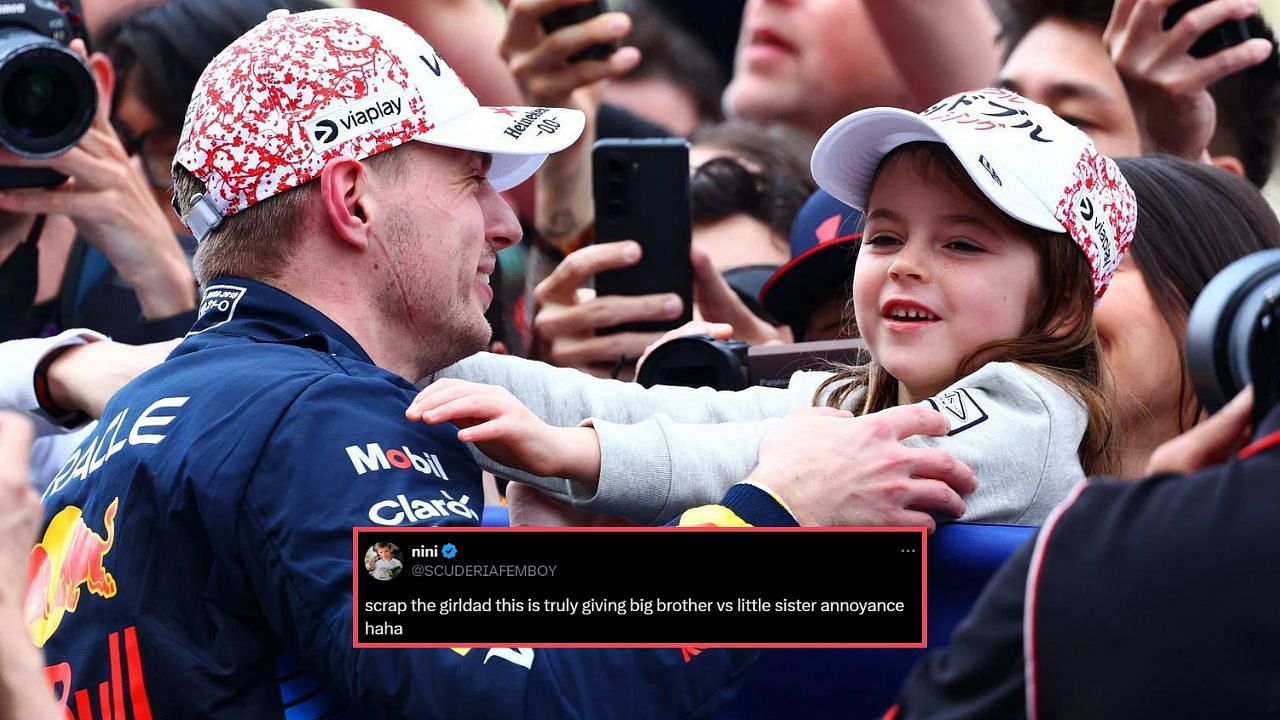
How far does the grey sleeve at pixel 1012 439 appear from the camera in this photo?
240cm

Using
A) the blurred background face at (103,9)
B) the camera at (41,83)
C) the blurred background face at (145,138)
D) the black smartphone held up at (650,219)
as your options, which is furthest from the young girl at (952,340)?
the blurred background face at (103,9)

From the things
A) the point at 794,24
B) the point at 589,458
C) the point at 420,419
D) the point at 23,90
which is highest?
the point at 420,419

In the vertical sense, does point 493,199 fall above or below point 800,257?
above

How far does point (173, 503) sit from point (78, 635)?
258 millimetres

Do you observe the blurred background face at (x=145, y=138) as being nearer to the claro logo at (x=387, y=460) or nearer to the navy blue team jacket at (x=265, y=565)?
the navy blue team jacket at (x=265, y=565)

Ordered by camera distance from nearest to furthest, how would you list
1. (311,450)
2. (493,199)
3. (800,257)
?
1. (311,450)
2. (493,199)
3. (800,257)

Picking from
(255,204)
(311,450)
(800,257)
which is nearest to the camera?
(311,450)

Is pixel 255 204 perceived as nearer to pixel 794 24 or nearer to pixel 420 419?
pixel 420 419

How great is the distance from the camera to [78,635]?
2.24 m

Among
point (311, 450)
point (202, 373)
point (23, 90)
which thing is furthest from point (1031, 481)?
point (23, 90)

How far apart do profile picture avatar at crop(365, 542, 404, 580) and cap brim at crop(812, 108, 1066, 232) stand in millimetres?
1093

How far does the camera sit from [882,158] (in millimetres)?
2879

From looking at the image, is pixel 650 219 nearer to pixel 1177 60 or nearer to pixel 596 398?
pixel 596 398
